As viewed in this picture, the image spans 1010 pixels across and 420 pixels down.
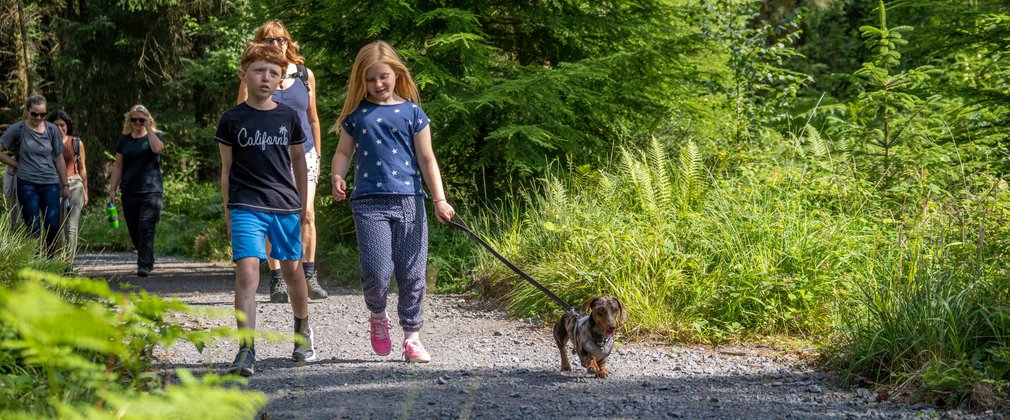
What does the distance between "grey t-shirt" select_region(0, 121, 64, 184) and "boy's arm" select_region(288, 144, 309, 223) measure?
17.8 ft

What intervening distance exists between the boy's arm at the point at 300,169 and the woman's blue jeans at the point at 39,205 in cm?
533

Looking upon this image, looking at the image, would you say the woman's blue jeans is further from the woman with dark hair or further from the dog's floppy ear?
the dog's floppy ear

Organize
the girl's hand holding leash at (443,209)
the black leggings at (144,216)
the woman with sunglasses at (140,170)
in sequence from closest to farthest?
the girl's hand holding leash at (443,209) < the woman with sunglasses at (140,170) < the black leggings at (144,216)

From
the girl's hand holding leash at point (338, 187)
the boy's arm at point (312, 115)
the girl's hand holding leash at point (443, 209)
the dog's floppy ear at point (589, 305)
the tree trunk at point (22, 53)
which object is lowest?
the dog's floppy ear at point (589, 305)

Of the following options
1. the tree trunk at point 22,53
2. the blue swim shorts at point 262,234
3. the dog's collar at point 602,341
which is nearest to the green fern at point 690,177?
the dog's collar at point 602,341

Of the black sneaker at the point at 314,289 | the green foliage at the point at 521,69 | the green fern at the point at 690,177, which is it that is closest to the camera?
the green fern at the point at 690,177

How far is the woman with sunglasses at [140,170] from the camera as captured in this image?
10.7 meters

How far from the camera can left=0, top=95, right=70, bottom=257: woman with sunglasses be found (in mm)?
9961

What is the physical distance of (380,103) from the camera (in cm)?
577

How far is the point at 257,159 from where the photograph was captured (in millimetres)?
5379

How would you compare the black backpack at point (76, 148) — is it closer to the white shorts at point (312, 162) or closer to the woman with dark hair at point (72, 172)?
the woman with dark hair at point (72, 172)

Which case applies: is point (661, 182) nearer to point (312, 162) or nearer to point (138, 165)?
point (312, 162)

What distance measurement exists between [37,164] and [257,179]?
18.8ft

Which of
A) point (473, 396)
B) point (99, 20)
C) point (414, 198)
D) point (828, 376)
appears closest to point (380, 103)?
point (414, 198)
